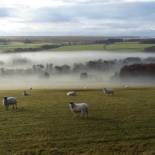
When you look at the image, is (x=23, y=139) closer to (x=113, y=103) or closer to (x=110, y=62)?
(x=113, y=103)

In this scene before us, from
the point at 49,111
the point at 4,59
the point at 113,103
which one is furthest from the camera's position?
the point at 4,59

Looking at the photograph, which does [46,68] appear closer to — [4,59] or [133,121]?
[4,59]

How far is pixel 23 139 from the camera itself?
2597 centimetres

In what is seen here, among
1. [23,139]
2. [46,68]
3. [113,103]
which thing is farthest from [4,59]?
[23,139]

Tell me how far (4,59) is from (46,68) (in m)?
38.3

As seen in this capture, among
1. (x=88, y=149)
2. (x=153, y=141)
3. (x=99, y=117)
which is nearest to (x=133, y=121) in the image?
(x=99, y=117)

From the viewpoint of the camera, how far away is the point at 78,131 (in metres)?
27.6

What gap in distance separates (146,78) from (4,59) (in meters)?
85.4

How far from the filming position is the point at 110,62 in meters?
162

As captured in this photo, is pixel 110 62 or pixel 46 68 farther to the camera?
pixel 110 62

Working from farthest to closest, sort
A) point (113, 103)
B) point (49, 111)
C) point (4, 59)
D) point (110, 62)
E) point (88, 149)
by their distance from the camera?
point (4, 59), point (110, 62), point (113, 103), point (49, 111), point (88, 149)

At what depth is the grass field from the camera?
79.6ft

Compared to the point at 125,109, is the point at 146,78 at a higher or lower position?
lower

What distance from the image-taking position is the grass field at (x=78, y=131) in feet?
79.6
